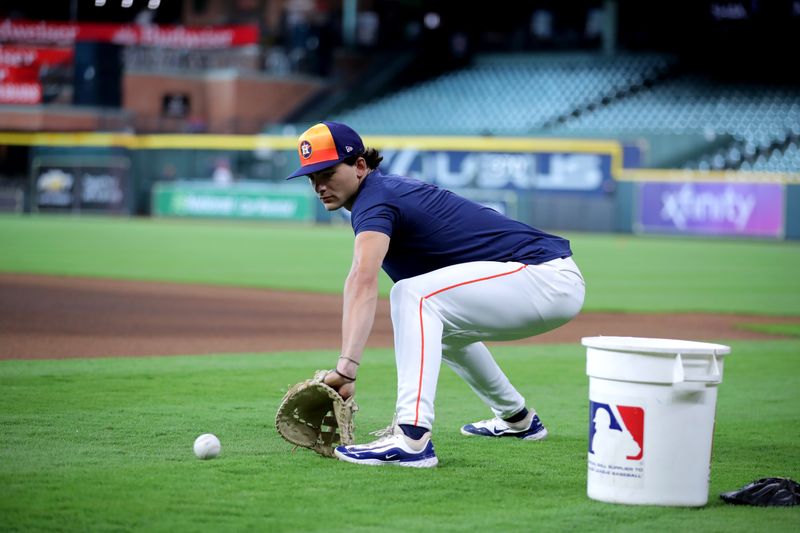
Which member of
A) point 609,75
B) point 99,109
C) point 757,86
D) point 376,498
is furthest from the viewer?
point 99,109

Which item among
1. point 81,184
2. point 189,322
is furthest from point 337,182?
point 81,184

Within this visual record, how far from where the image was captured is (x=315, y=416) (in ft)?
17.2

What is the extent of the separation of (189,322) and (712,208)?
2114 centimetres

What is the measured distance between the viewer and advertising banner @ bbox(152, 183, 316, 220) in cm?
3466

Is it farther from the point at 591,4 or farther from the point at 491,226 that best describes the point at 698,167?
the point at 491,226

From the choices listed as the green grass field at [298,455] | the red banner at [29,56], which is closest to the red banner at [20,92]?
the red banner at [29,56]

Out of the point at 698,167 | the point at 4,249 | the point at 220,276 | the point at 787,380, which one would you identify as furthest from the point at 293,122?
the point at 787,380

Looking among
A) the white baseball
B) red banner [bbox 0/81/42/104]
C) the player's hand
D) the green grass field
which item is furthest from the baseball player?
red banner [bbox 0/81/42/104]

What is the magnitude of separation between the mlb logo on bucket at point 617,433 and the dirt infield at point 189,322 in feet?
17.2

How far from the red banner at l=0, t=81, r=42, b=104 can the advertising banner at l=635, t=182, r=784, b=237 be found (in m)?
21.6

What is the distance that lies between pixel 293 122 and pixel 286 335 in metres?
33.4

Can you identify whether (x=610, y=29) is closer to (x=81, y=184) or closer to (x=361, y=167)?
(x=81, y=184)

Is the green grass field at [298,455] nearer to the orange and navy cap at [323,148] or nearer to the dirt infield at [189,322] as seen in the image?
the dirt infield at [189,322]

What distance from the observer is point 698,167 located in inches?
1278
